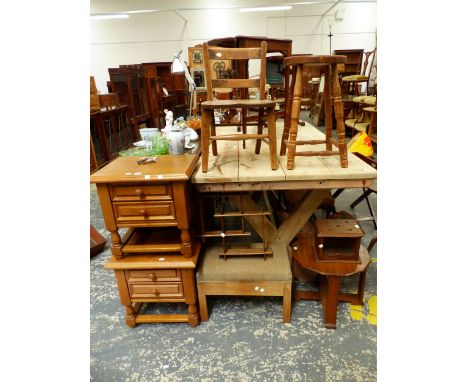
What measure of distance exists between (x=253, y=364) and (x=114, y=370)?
29.7 inches

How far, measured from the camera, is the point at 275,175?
61.9 inches

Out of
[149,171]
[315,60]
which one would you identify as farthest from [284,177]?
[149,171]

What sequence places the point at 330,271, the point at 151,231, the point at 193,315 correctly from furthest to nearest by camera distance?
the point at 151,231 → the point at 193,315 → the point at 330,271

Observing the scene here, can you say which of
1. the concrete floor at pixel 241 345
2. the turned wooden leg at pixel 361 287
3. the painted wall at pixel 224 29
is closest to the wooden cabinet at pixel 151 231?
the concrete floor at pixel 241 345

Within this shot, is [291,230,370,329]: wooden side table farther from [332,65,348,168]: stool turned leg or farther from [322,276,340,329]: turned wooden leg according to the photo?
[332,65,348,168]: stool turned leg

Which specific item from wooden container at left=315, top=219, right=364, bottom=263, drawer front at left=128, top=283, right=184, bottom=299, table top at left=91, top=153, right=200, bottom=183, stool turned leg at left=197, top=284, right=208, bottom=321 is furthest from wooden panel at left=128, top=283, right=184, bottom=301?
wooden container at left=315, top=219, right=364, bottom=263

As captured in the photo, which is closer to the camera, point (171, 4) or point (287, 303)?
point (287, 303)

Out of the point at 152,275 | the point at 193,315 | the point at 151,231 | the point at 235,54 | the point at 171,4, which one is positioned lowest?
the point at 193,315

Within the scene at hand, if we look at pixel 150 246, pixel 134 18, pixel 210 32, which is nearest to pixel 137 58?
pixel 134 18

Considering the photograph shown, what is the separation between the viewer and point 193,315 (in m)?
1.80

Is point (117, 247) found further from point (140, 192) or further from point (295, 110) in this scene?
point (295, 110)

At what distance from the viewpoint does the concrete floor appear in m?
1.53

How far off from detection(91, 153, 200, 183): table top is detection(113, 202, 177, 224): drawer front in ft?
0.50

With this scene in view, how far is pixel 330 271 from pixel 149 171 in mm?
1153
